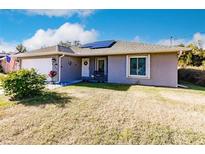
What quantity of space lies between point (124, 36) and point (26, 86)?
544 inches

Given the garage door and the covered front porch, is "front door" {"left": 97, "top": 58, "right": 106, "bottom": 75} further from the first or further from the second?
the garage door

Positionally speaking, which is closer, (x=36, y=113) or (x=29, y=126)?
(x=29, y=126)

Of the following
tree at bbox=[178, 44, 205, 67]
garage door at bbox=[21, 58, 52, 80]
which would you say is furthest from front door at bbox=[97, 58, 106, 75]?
tree at bbox=[178, 44, 205, 67]

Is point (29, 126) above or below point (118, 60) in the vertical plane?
below

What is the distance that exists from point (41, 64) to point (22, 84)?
24.6 ft

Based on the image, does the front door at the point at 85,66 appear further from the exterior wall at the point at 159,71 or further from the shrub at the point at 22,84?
the shrub at the point at 22,84

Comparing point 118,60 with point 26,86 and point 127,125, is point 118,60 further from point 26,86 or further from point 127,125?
point 127,125

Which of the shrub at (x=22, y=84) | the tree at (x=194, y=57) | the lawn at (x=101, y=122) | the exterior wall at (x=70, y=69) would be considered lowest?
the lawn at (x=101, y=122)

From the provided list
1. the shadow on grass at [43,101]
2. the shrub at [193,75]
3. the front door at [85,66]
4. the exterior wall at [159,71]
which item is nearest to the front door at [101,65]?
the front door at [85,66]

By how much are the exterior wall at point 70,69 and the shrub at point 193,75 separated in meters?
9.94

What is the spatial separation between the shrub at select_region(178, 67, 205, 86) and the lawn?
8.89m

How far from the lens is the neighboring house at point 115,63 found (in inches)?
500
